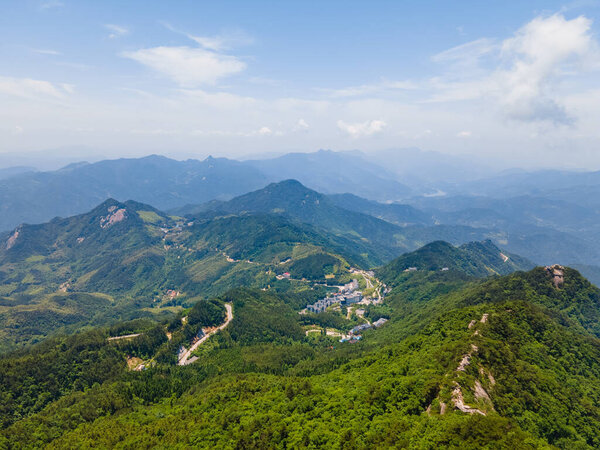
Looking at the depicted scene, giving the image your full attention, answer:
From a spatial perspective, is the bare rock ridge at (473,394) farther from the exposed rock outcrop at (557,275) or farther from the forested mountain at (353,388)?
the exposed rock outcrop at (557,275)

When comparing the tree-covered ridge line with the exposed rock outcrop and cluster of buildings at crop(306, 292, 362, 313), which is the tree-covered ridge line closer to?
the exposed rock outcrop

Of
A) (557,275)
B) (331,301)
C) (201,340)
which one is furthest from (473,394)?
(331,301)

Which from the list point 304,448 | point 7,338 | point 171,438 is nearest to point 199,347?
point 171,438

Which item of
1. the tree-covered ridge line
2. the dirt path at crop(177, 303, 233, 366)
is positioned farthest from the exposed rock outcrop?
the dirt path at crop(177, 303, 233, 366)

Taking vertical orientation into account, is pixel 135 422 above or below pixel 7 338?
above

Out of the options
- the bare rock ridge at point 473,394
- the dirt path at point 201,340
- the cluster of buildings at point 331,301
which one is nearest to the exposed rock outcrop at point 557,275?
the bare rock ridge at point 473,394

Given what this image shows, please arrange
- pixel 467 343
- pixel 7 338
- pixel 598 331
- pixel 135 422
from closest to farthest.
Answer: pixel 467 343
pixel 135 422
pixel 598 331
pixel 7 338

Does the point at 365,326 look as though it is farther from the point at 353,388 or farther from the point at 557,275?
the point at 353,388

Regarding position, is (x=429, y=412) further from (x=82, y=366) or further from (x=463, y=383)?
(x=82, y=366)

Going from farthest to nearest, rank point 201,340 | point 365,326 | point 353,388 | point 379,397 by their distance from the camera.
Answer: point 365,326 < point 201,340 < point 353,388 < point 379,397
